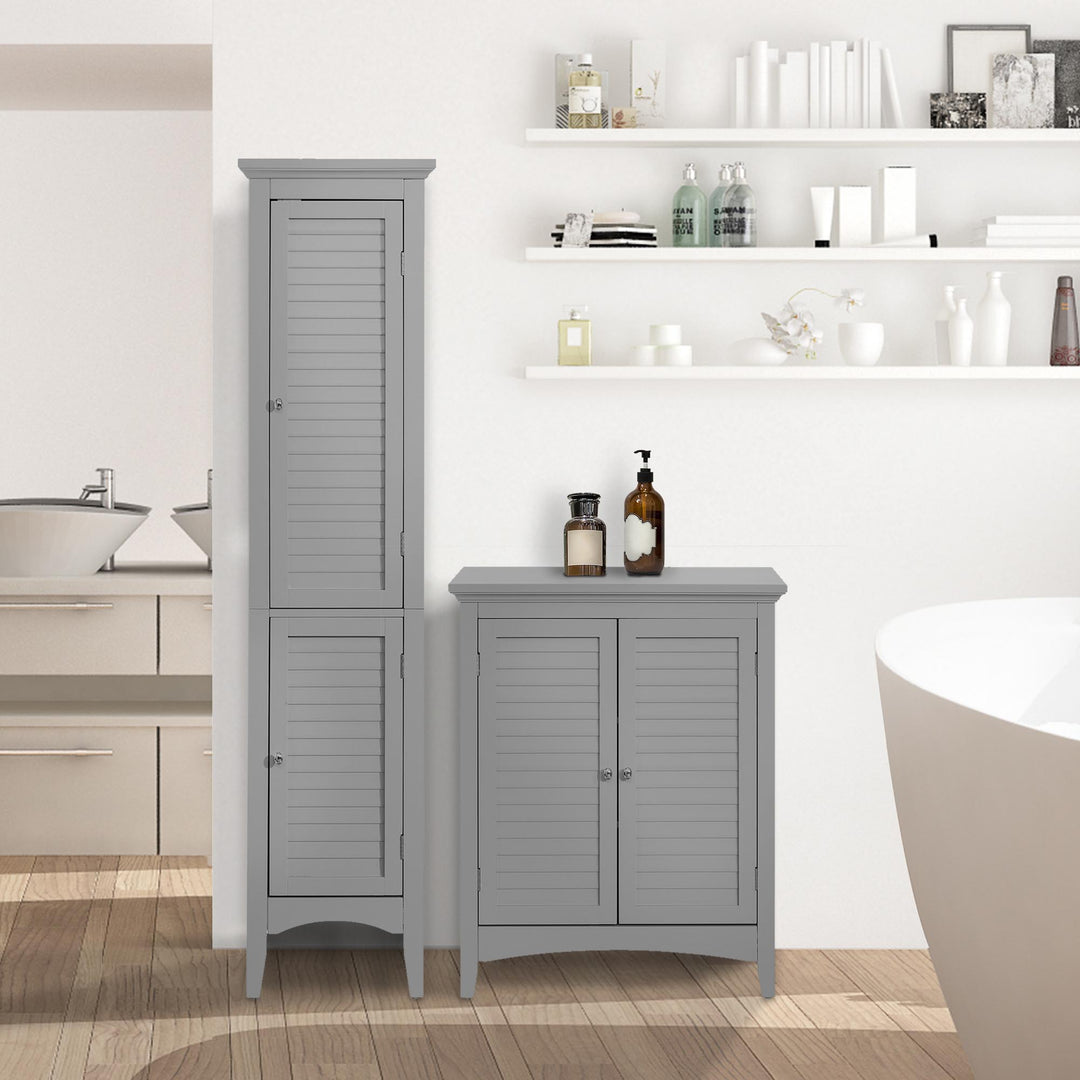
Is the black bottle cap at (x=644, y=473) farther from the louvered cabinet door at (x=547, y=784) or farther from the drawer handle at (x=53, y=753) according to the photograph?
the drawer handle at (x=53, y=753)

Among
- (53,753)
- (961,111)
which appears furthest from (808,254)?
(53,753)

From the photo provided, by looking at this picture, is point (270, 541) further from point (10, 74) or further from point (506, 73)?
point (10, 74)

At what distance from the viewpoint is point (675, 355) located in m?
3.03

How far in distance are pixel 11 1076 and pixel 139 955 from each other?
0.65 metres

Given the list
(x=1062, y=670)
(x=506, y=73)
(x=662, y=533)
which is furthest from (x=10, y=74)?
(x=1062, y=670)

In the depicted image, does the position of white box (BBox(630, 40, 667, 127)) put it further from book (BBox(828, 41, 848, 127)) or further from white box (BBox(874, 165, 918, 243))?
white box (BBox(874, 165, 918, 243))

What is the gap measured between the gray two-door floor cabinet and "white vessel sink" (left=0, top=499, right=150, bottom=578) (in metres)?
1.53

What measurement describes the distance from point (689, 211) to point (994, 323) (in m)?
0.75

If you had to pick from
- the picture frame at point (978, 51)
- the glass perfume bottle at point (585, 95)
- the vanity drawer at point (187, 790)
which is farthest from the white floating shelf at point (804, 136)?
the vanity drawer at point (187, 790)

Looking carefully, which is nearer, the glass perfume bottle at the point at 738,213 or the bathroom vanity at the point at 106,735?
the glass perfume bottle at the point at 738,213

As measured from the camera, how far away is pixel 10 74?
3.84 meters

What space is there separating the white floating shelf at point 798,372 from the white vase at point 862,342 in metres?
0.03

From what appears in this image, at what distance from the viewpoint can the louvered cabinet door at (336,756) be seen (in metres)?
2.86

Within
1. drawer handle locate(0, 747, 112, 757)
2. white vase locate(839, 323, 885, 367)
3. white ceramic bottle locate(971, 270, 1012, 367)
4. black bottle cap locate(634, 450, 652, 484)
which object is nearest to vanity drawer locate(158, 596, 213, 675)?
drawer handle locate(0, 747, 112, 757)
